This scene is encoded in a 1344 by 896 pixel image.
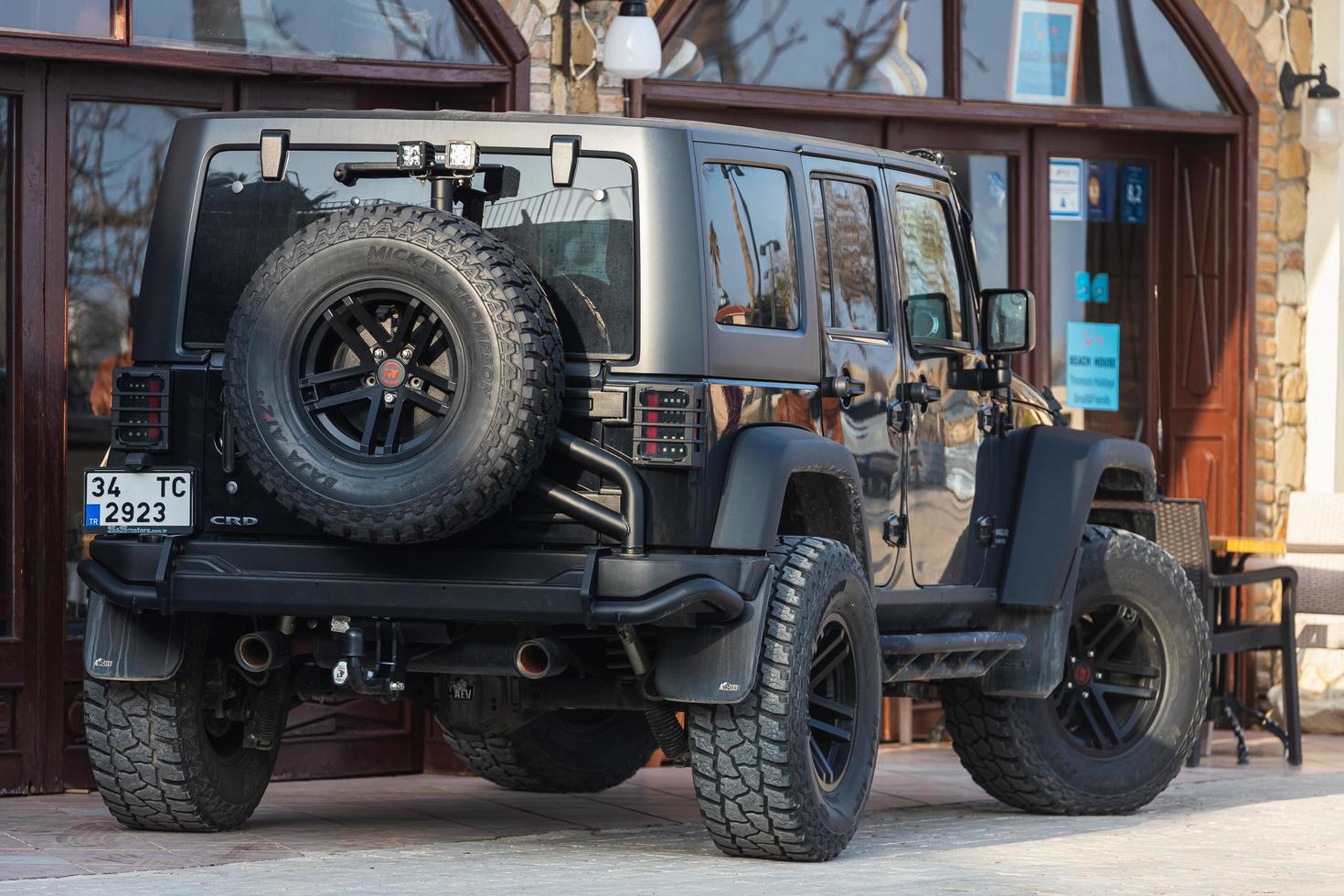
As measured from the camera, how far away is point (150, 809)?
267 inches

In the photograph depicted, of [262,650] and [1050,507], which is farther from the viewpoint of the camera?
[1050,507]

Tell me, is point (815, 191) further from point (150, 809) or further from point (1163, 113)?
point (1163, 113)

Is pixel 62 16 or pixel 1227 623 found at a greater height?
pixel 62 16

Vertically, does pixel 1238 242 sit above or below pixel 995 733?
above

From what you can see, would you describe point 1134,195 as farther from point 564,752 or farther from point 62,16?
point 62,16

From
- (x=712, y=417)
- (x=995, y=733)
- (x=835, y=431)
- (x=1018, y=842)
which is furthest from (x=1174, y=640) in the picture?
(x=712, y=417)

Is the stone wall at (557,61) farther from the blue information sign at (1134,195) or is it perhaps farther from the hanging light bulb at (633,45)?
the blue information sign at (1134,195)

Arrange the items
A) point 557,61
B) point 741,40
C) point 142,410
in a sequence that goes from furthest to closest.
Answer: point 741,40 < point 557,61 < point 142,410

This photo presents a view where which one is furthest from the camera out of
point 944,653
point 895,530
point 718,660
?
point 944,653

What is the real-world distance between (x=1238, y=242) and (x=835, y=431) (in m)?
4.93

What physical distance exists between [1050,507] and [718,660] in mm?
2007

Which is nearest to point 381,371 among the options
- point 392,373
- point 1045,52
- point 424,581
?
point 392,373

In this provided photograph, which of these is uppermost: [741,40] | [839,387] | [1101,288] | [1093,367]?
[741,40]

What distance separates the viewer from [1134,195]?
37.1 ft
